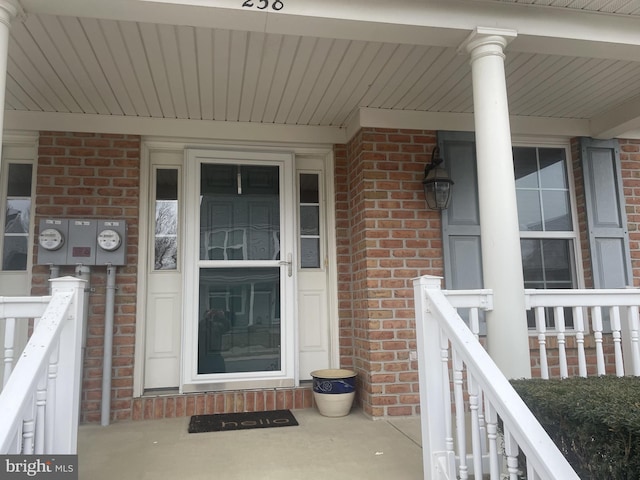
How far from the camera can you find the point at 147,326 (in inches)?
143

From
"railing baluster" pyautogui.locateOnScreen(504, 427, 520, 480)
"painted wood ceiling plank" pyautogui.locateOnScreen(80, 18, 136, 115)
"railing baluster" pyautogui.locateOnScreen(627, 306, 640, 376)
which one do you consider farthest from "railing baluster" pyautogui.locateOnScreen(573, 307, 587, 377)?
"painted wood ceiling plank" pyautogui.locateOnScreen(80, 18, 136, 115)

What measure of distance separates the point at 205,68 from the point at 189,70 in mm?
109

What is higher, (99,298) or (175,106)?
(175,106)

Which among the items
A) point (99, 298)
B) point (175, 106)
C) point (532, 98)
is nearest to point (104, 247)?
point (99, 298)

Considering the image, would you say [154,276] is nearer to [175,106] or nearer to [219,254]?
[219,254]

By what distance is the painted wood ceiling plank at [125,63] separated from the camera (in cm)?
251

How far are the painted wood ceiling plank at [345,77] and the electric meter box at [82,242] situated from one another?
1.78 metres

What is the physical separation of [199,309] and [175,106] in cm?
158

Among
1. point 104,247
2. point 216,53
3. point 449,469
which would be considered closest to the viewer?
point 449,469

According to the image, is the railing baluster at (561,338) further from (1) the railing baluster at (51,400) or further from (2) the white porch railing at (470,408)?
(1) the railing baluster at (51,400)

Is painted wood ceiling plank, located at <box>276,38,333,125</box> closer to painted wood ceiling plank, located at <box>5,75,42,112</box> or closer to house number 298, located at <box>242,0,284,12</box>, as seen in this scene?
house number 298, located at <box>242,0,284,12</box>

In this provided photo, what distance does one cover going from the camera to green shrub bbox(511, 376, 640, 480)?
4.16ft

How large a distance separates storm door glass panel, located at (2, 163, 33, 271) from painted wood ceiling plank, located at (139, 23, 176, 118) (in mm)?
1217

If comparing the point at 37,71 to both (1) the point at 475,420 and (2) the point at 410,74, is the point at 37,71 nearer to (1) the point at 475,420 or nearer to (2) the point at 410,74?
(2) the point at 410,74
